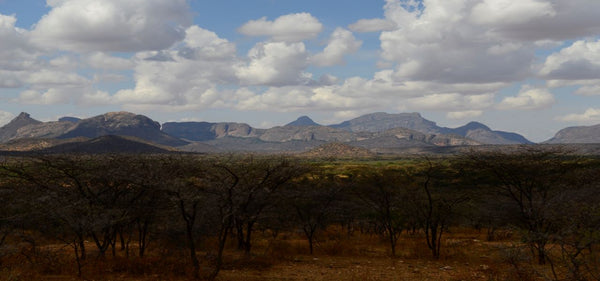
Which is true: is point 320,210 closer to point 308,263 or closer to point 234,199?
point 308,263

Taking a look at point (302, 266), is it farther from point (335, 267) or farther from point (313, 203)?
point (313, 203)

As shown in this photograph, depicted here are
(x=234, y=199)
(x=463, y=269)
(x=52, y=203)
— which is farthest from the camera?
(x=463, y=269)

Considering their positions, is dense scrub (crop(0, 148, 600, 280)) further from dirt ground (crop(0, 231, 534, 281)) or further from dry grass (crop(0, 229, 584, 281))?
dirt ground (crop(0, 231, 534, 281))

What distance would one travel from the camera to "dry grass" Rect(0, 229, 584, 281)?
2183 cm

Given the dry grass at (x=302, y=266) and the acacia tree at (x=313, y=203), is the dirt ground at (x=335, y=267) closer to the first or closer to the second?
the dry grass at (x=302, y=266)

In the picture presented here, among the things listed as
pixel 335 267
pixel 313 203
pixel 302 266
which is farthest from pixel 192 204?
pixel 313 203

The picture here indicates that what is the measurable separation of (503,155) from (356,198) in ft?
41.6

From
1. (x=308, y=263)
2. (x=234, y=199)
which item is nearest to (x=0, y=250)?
(x=234, y=199)

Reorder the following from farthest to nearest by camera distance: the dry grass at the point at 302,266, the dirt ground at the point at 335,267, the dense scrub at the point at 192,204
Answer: the dirt ground at the point at 335,267
the dry grass at the point at 302,266
the dense scrub at the point at 192,204

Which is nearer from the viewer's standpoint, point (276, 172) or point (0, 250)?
point (0, 250)

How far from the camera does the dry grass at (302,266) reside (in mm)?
21828

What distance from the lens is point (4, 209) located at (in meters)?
23.9

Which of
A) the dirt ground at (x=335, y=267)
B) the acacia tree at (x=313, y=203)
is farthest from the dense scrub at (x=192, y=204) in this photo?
the dirt ground at (x=335, y=267)

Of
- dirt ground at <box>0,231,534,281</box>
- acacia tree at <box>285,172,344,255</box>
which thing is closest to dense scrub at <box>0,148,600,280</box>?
acacia tree at <box>285,172,344,255</box>
